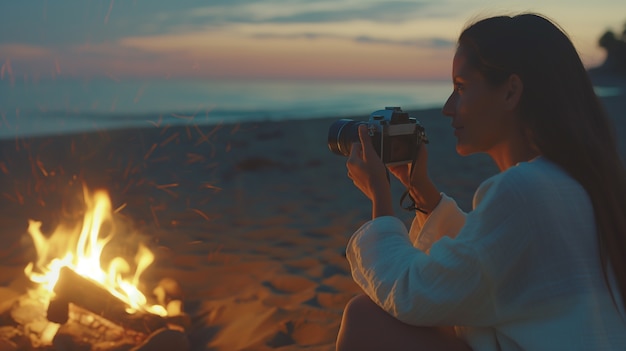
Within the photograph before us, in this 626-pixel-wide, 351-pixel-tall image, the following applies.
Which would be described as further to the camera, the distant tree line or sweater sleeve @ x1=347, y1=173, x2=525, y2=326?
the distant tree line

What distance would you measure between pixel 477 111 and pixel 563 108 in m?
0.23

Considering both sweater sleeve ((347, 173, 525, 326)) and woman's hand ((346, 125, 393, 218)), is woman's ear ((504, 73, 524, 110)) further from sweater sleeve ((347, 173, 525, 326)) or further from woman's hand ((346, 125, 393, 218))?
woman's hand ((346, 125, 393, 218))

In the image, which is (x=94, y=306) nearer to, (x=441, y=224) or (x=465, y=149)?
(x=441, y=224)

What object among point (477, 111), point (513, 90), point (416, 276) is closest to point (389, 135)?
point (477, 111)

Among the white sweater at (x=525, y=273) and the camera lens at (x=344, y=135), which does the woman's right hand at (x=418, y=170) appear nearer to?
the camera lens at (x=344, y=135)

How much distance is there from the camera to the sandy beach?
3.28m

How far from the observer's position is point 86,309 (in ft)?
9.99

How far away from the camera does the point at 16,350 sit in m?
2.91

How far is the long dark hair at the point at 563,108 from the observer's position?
4.99 ft

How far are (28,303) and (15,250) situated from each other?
1.24 metres

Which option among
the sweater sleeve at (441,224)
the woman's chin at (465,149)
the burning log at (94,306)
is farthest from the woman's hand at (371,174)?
the burning log at (94,306)

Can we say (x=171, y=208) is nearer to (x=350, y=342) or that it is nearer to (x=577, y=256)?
(x=350, y=342)

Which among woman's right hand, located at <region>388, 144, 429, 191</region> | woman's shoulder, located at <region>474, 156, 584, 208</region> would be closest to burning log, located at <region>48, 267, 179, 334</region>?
woman's right hand, located at <region>388, 144, 429, 191</region>

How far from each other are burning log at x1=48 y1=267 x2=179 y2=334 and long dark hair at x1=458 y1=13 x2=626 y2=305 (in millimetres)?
1984
